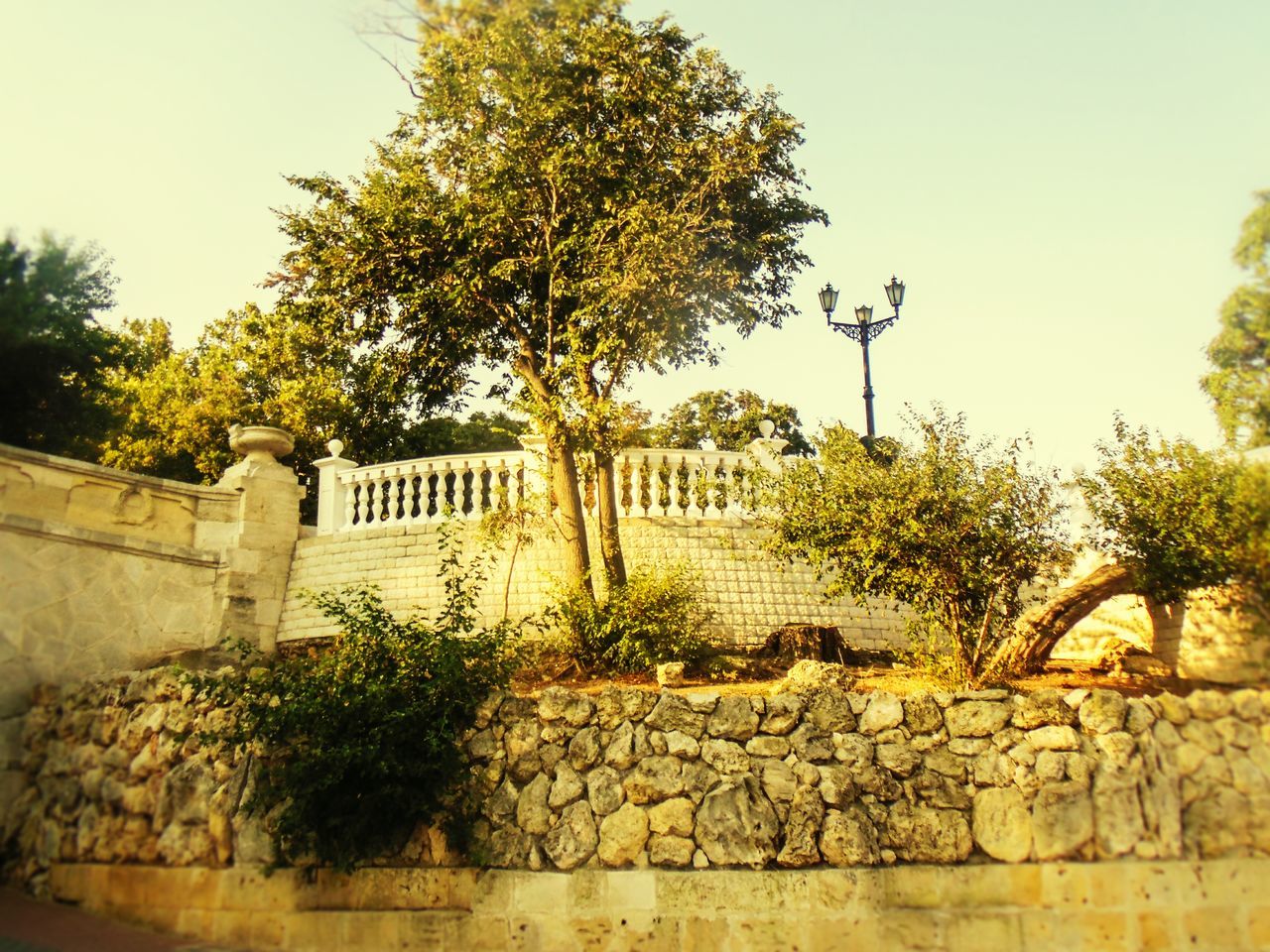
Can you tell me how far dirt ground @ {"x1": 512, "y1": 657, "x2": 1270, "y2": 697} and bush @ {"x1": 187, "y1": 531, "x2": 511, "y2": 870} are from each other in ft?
3.14

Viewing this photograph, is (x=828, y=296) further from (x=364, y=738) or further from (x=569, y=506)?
(x=364, y=738)

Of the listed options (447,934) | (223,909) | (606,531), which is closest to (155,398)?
(606,531)

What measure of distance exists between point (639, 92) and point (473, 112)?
6.75 ft

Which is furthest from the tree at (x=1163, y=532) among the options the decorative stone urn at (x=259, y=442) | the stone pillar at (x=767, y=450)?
the decorative stone urn at (x=259, y=442)

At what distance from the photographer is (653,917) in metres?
7.13

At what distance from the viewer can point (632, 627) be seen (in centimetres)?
1074

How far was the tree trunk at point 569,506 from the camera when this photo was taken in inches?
468

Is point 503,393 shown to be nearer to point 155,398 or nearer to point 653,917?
point 653,917

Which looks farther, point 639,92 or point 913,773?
point 639,92

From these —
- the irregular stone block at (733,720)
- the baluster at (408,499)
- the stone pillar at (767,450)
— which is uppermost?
the stone pillar at (767,450)

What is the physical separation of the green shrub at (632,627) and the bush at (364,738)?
233 centimetres

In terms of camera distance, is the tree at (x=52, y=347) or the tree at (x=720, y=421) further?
the tree at (x=720, y=421)

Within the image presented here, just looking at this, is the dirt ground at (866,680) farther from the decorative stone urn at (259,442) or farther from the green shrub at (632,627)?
the decorative stone urn at (259,442)

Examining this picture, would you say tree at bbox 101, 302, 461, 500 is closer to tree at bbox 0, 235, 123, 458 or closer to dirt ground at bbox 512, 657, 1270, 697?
A: tree at bbox 0, 235, 123, 458
